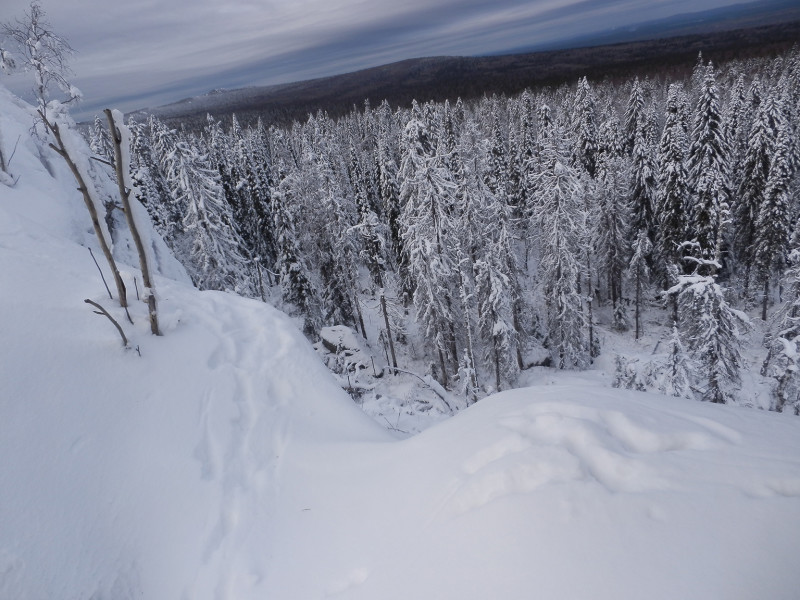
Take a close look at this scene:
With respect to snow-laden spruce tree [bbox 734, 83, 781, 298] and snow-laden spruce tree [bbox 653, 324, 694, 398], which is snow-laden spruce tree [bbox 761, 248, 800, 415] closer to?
snow-laden spruce tree [bbox 653, 324, 694, 398]

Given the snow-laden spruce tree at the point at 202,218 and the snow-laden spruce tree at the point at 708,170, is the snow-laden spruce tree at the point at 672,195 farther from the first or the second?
the snow-laden spruce tree at the point at 202,218

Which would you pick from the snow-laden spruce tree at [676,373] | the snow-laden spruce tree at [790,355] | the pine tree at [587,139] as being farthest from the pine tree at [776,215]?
the snow-laden spruce tree at [676,373]

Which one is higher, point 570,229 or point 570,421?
point 570,421

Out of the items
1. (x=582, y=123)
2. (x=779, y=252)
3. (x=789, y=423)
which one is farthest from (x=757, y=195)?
(x=789, y=423)

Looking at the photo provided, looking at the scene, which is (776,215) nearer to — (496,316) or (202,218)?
(496,316)

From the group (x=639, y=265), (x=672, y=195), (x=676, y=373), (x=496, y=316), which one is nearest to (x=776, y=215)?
(x=672, y=195)

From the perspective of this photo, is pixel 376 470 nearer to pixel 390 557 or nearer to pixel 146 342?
pixel 390 557

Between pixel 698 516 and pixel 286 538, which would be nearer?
pixel 698 516
